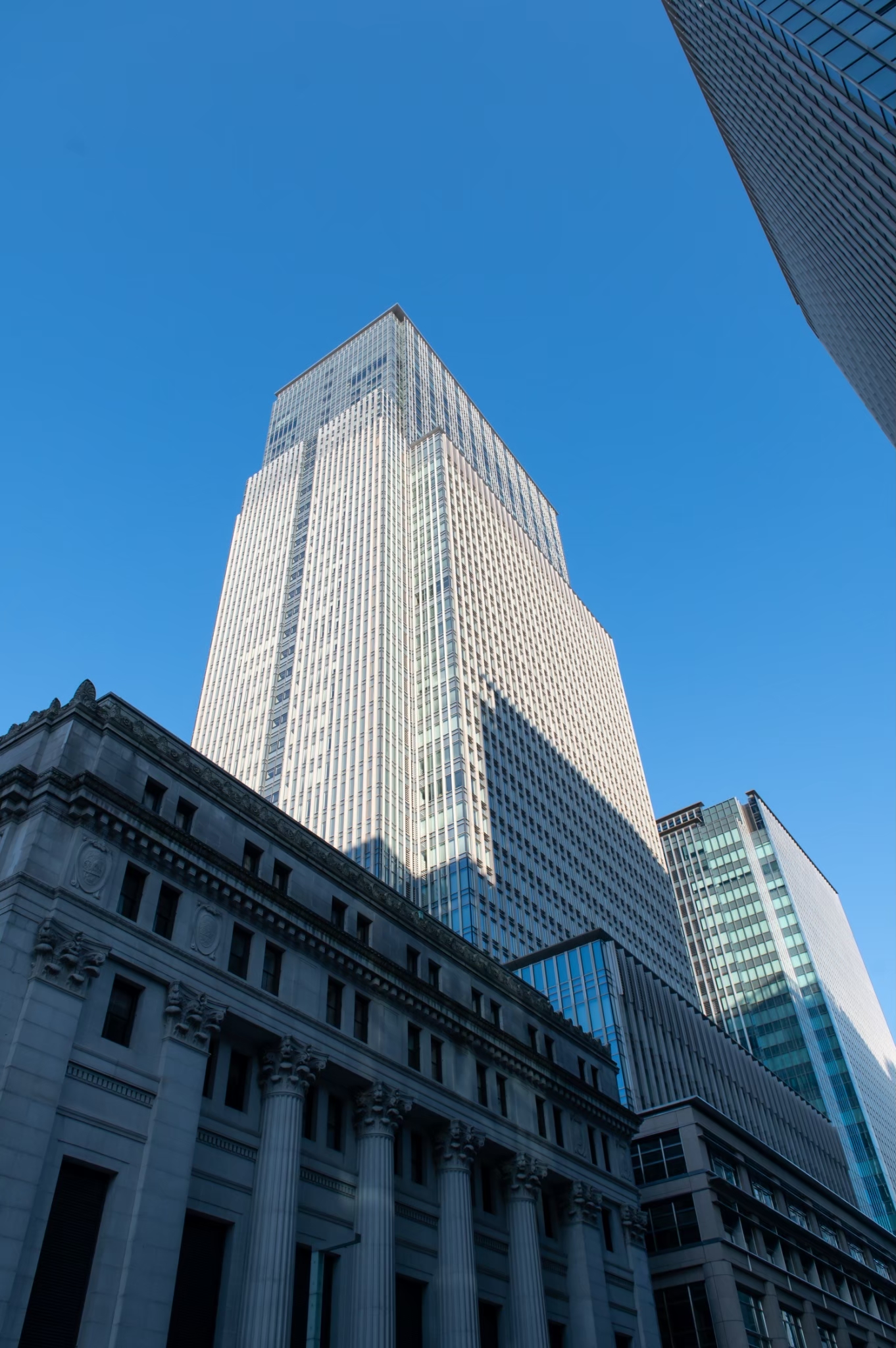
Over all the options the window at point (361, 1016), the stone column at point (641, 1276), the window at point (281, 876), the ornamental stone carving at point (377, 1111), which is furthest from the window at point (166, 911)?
the stone column at point (641, 1276)

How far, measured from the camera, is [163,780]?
37656mm

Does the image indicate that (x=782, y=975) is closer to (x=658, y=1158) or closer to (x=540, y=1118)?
(x=658, y=1158)

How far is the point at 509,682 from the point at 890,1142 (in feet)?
358

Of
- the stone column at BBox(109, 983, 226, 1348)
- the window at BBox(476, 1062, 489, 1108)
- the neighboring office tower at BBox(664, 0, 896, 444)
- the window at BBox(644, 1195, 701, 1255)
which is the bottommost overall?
the stone column at BBox(109, 983, 226, 1348)

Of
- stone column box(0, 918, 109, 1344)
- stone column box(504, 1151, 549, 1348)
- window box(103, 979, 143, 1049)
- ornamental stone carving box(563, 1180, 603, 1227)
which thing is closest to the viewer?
stone column box(0, 918, 109, 1344)

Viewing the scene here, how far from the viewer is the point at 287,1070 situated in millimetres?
36250

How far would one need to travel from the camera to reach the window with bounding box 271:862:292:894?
40844 millimetres

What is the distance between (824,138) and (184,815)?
65.2 metres

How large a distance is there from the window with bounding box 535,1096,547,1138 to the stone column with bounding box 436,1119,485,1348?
6.62 metres

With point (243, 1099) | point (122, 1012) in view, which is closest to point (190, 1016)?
point (122, 1012)

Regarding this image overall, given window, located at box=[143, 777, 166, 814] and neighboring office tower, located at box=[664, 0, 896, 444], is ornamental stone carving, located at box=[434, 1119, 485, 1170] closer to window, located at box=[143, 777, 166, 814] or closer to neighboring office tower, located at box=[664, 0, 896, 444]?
window, located at box=[143, 777, 166, 814]

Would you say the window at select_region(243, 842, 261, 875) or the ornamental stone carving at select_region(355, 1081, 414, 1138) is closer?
the ornamental stone carving at select_region(355, 1081, 414, 1138)

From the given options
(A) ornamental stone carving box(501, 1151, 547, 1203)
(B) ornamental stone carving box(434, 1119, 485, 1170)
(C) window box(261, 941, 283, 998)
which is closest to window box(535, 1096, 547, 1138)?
(A) ornamental stone carving box(501, 1151, 547, 1203)

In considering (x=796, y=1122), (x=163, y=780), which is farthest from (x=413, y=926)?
(x=796, y=1122)
